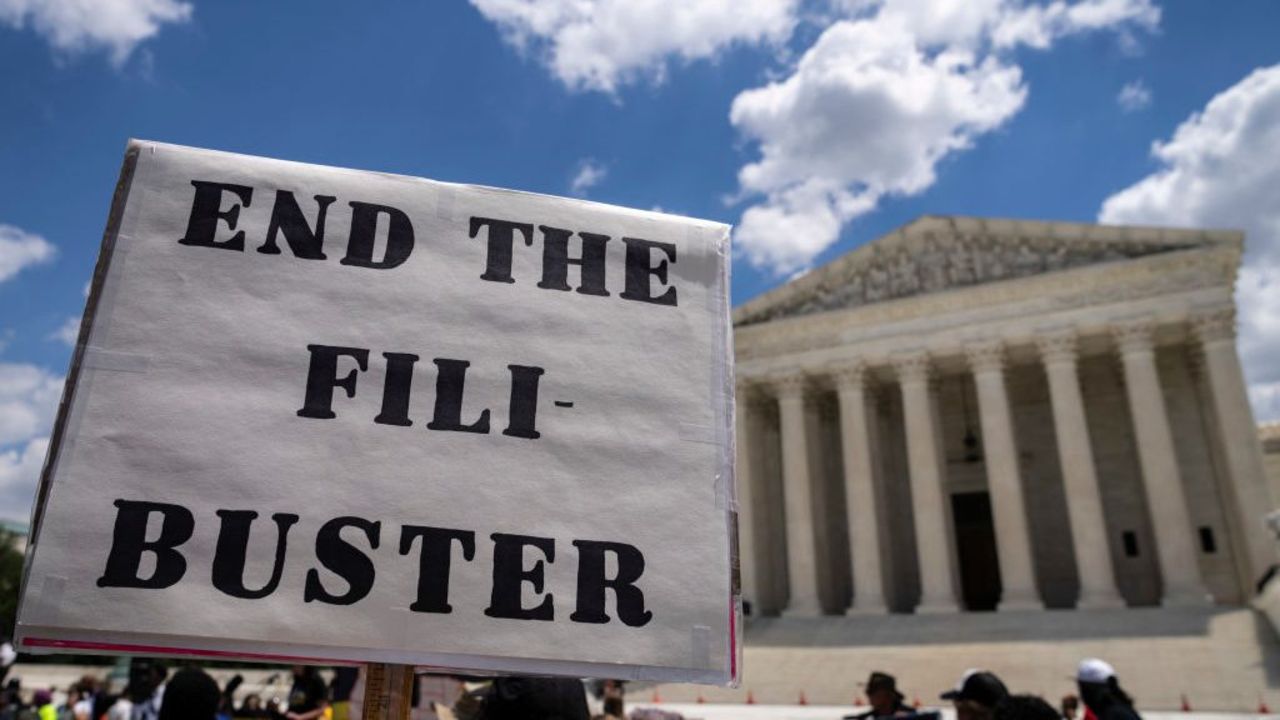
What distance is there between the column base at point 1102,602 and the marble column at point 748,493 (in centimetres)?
1155

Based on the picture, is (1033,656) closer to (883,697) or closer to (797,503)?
(797,503)

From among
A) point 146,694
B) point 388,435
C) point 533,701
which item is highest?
point 388,435

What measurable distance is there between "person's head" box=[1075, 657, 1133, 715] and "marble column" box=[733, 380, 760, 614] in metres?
28.9

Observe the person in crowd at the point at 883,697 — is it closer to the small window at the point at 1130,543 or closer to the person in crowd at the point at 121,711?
the person in crowd at the point at 121,711

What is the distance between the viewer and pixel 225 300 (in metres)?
2.77

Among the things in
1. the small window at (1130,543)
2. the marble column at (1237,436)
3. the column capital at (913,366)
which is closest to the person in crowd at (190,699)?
the marble column at (1237,436)

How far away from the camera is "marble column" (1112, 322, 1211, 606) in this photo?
1104 inches

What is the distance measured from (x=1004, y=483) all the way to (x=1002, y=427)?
2012 millimetres

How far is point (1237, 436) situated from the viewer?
28.2 meters

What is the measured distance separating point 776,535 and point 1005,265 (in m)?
13.8

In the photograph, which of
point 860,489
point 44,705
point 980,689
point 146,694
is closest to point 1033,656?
point 860,489

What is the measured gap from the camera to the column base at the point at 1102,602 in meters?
28.5

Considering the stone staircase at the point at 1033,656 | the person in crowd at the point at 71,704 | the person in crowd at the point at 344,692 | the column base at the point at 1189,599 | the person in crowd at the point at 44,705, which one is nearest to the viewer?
the person in crowd at the point at 344,692

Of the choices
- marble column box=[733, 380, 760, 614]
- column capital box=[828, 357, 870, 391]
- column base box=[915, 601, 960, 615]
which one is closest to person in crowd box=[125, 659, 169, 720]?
marble column box=[733, 380, 760, 614]
